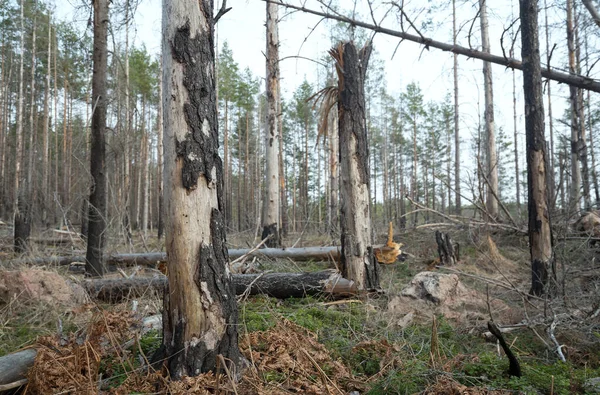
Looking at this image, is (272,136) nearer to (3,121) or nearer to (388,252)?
(388,252)

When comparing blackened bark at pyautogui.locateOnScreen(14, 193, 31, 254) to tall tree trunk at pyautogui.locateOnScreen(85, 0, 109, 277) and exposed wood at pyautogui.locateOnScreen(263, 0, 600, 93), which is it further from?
exposed wood at pyautogui.locateOnScreen(263, 0, 600, 93)

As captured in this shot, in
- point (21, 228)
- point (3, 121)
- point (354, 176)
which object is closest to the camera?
point (354, 176)

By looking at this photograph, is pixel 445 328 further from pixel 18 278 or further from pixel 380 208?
pixel 380 208

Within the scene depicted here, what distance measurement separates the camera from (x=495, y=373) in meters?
2.22

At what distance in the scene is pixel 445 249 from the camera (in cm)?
734

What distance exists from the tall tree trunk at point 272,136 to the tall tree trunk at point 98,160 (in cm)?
442

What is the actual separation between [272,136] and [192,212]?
25.6ft

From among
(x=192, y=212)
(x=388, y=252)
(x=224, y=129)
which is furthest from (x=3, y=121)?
(x=192, y=212)

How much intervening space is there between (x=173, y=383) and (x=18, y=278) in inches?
119

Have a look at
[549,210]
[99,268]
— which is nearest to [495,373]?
[549,210]

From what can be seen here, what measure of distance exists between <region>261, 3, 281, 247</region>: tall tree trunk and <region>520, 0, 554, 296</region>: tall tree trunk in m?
6.19

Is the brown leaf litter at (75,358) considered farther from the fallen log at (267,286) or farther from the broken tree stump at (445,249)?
the broken tree stump at (445,249)

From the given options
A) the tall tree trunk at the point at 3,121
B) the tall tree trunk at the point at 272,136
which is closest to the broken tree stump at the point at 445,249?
the tall tree trunk at the point at 272,136

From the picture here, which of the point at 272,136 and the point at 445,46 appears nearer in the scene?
the point at 445,46
